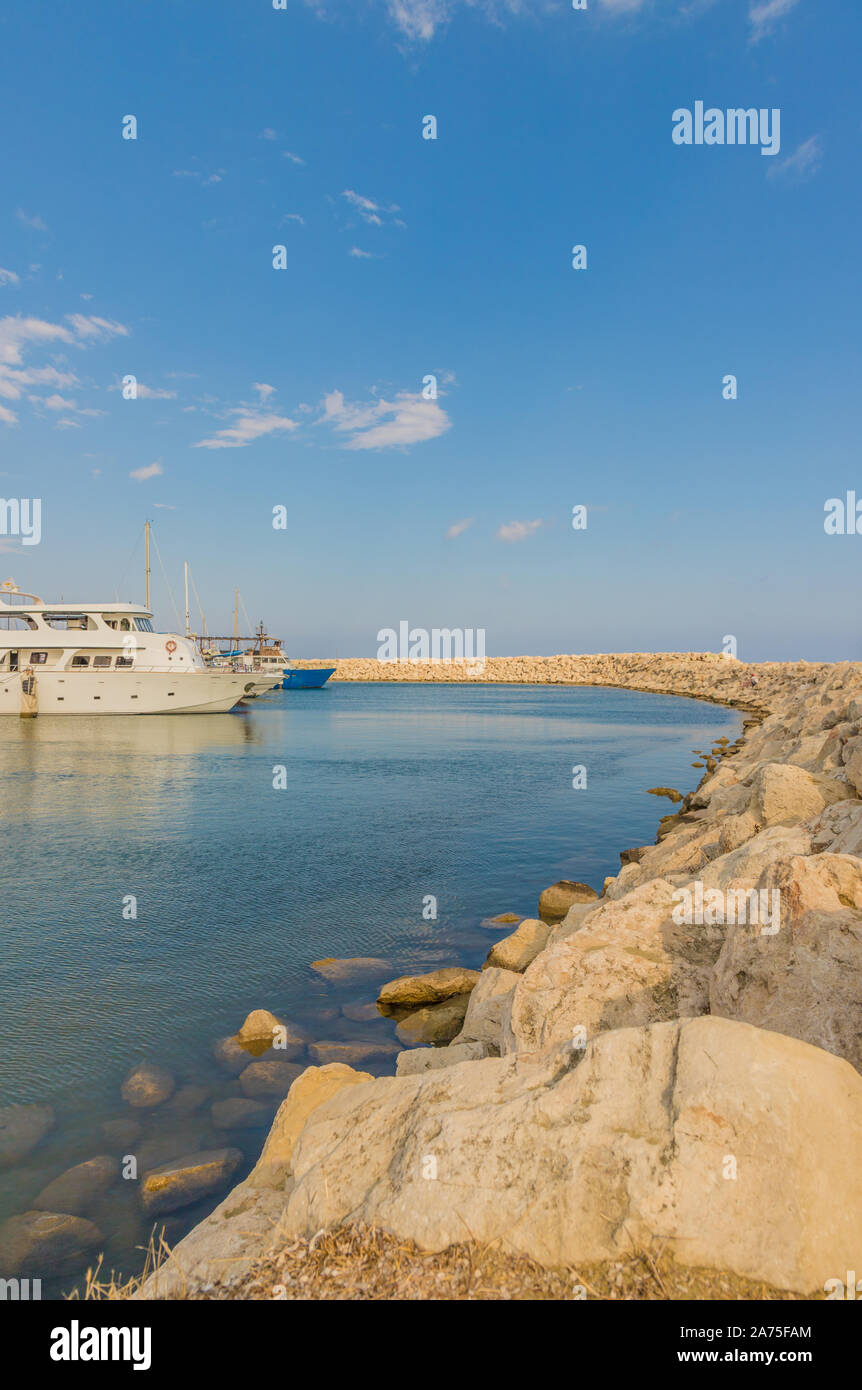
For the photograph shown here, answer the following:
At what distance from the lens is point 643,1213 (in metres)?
2.99

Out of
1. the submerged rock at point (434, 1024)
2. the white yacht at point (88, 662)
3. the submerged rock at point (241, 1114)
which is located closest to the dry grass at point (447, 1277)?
the submerged rock at point (241, 1114)

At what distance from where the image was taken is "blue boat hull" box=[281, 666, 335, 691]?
332 feet

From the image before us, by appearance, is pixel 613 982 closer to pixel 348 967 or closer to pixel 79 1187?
pixel 79 1187

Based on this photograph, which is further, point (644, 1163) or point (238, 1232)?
point (238, 1232)

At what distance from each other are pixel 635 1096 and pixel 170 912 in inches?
468

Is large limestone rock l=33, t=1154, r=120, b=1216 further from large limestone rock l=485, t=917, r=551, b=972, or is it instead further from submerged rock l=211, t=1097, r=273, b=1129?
large limestone rock l=485, t=917, r=551, b=972

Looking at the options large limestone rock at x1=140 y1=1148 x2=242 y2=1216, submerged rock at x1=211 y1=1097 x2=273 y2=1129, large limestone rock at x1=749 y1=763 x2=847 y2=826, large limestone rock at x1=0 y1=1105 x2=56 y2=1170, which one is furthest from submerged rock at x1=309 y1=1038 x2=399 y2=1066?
large limestone rock at x1=749 y1=763 x2=847 y2=826

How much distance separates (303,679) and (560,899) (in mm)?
93401

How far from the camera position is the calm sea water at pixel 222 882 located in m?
8.10

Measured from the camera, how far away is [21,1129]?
22.9 ft

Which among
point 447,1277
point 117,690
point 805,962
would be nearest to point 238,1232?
point 447,1277
